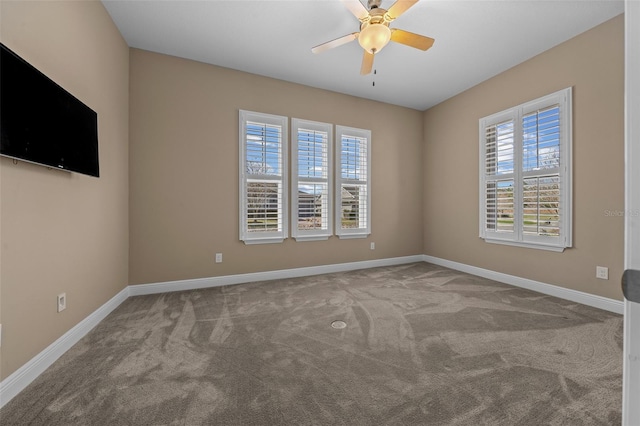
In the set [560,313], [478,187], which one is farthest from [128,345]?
[478,187]

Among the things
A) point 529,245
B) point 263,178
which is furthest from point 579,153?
point 263,178

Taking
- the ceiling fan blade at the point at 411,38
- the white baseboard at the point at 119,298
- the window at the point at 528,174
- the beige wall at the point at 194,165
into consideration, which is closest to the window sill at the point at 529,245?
the window at the point at 528,174

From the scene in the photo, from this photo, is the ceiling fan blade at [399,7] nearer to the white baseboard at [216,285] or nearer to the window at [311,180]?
the window at [311,180]

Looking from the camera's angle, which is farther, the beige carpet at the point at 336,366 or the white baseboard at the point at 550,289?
the white baseboard at the point at 550,289

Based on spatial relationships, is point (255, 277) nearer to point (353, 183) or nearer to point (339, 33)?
point (353, 183)

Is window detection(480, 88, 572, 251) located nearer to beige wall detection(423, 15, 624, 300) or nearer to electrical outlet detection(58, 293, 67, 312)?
beige wall detection(423, 15, 624, 300)

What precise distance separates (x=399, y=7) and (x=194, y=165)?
294cm

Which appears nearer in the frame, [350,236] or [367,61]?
[367,61]

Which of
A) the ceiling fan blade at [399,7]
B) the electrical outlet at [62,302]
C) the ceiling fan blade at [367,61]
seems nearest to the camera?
the electrical outlet at [62,302]

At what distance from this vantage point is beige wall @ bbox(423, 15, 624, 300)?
2785 mm

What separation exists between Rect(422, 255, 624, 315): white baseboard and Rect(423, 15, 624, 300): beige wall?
62 mm

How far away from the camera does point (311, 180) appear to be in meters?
4.29

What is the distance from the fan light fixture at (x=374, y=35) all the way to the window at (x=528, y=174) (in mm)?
2475

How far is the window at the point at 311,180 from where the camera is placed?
4.17 meters
